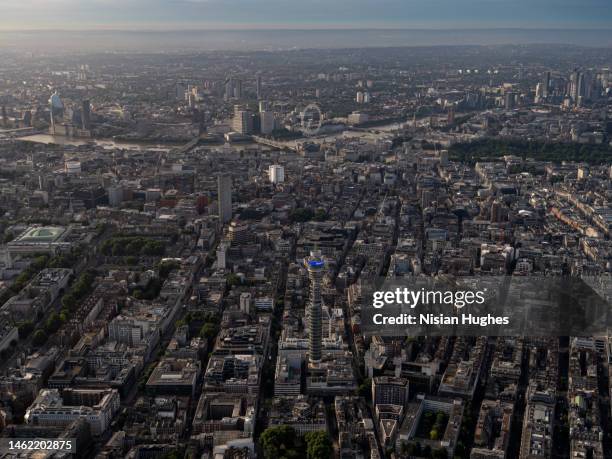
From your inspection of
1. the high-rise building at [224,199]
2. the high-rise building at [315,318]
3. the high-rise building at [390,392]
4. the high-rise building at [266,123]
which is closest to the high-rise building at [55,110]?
the high-rise building at [266,123]

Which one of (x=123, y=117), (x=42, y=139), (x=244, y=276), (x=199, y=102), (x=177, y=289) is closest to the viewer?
(x=177, y=289)

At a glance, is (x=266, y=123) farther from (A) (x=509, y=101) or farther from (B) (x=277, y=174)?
(A) (x=509, y=101)

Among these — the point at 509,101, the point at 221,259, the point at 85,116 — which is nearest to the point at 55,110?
the point at 85,116

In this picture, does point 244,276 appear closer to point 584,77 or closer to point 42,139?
point 42,139

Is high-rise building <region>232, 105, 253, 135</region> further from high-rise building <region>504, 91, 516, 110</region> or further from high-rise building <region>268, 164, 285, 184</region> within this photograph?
high-rise building <region>504, 91, 516, 110</region>

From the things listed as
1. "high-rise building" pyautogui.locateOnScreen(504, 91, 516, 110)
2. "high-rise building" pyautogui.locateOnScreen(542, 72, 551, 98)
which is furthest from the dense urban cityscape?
"high-rise building" pyautogui.locateOnScreen(542, 72, 551, 98)

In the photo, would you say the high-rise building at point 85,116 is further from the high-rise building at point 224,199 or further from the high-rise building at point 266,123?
the high-rise building at point 224,199

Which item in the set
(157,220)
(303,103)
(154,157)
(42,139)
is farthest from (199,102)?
(157,220)
